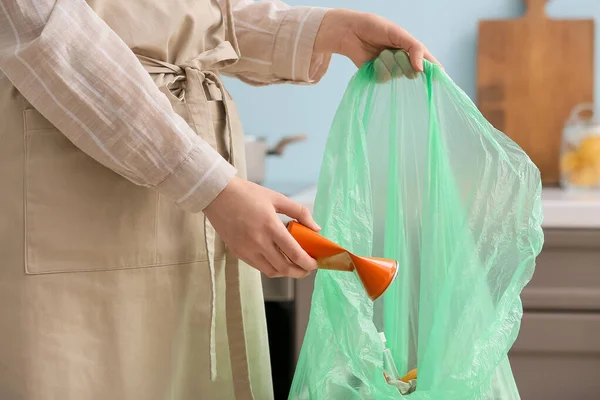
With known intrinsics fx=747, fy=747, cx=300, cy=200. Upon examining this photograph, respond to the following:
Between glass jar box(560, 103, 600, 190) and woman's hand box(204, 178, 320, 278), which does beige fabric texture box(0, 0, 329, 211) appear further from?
glass jar box(560, 103, 600, 190)

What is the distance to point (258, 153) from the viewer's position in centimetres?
161

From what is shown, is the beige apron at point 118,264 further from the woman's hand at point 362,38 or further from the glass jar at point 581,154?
the glass jar at point 581,154

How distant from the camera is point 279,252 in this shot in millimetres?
674

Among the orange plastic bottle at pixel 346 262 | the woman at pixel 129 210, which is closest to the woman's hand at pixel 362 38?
Result: the woman at pixel 129 210

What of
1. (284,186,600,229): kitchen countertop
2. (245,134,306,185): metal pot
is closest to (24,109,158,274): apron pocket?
Result: (284,186,600,229): kitchen countertop

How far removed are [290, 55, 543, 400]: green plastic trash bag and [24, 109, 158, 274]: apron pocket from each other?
0.22m

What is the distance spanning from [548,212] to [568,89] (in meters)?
0.47

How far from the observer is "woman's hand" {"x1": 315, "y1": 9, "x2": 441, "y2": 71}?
86cm

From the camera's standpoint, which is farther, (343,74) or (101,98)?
(343,74)

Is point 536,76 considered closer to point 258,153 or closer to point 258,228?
point 258,153

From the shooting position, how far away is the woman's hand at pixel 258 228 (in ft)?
2.18

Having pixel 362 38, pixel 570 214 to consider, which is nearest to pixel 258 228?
pixel 362 38

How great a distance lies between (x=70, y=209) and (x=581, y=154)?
124 centimetres

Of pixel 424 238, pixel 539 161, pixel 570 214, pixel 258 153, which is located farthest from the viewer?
pixel 539 161
